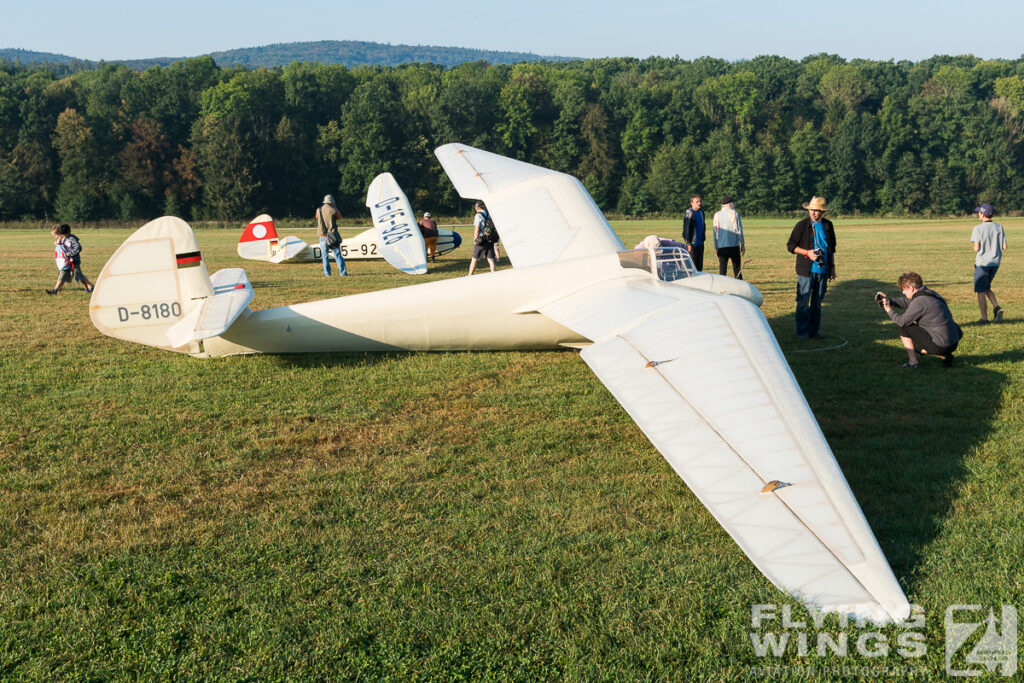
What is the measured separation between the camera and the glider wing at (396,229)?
1630 cm

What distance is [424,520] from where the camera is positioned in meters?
4.86

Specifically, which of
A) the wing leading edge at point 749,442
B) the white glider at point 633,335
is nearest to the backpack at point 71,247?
the white glider at point 633,335

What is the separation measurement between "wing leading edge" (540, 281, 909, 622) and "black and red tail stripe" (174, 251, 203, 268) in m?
4.55

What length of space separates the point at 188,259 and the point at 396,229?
8.80 m

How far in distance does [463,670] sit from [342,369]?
567 cm

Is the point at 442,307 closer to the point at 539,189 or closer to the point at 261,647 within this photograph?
the point at 539,189

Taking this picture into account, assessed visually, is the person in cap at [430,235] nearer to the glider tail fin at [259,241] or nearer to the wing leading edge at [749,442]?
the glider tail fin at [259,241]

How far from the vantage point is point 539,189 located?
41.5 ft

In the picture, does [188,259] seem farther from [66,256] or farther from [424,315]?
[66,256]

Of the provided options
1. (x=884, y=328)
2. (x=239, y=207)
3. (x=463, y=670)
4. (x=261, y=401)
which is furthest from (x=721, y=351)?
(x=239, y=207)

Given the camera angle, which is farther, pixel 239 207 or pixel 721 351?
pixel 239 207

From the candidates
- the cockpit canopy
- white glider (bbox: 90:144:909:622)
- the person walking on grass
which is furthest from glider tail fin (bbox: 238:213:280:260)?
the cockpit canopy

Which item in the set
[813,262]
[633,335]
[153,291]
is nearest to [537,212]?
[813,262]

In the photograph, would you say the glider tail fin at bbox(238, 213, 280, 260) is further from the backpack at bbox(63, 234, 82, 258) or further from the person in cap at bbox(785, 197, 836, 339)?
the person in cap at bbox(785, 197, 836, 339)
